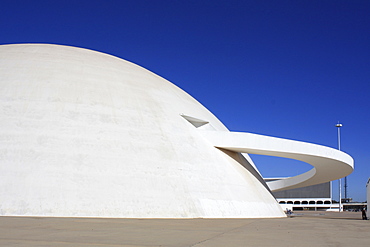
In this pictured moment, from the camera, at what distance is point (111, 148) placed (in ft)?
55.8

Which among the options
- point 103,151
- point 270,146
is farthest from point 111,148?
point 270,146

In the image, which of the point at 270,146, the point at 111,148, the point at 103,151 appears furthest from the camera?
the point at 270,146

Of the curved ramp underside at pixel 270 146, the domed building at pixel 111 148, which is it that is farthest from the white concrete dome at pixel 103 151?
the curved ramp underside at pixel 270 146

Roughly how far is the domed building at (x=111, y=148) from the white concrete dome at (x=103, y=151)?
0.05m

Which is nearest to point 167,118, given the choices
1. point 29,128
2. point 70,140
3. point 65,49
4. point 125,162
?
point 125,162

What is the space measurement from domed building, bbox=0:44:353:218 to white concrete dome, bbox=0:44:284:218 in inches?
1.8

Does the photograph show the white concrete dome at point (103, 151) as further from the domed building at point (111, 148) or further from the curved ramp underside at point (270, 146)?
the curved ramp underside at point (270, 146)

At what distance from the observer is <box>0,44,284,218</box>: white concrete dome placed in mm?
15133

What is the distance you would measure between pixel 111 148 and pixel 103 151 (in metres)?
0.43

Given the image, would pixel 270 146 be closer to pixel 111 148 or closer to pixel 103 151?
pixel 111 148

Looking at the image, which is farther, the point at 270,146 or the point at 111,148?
the point at 270,146

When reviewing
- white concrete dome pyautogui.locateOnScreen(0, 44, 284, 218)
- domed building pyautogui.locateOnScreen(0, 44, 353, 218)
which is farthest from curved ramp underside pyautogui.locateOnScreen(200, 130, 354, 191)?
white concrete dome pyautogui.locateOnScreen(0, 44, 284, 218)

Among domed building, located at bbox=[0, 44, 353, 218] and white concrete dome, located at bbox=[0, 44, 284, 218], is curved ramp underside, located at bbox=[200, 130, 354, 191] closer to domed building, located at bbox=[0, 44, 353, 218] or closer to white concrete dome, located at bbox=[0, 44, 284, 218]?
domed building, located at bbox=[0, 44, 353, 218]

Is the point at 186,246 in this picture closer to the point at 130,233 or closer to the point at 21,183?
the point at 130,233
